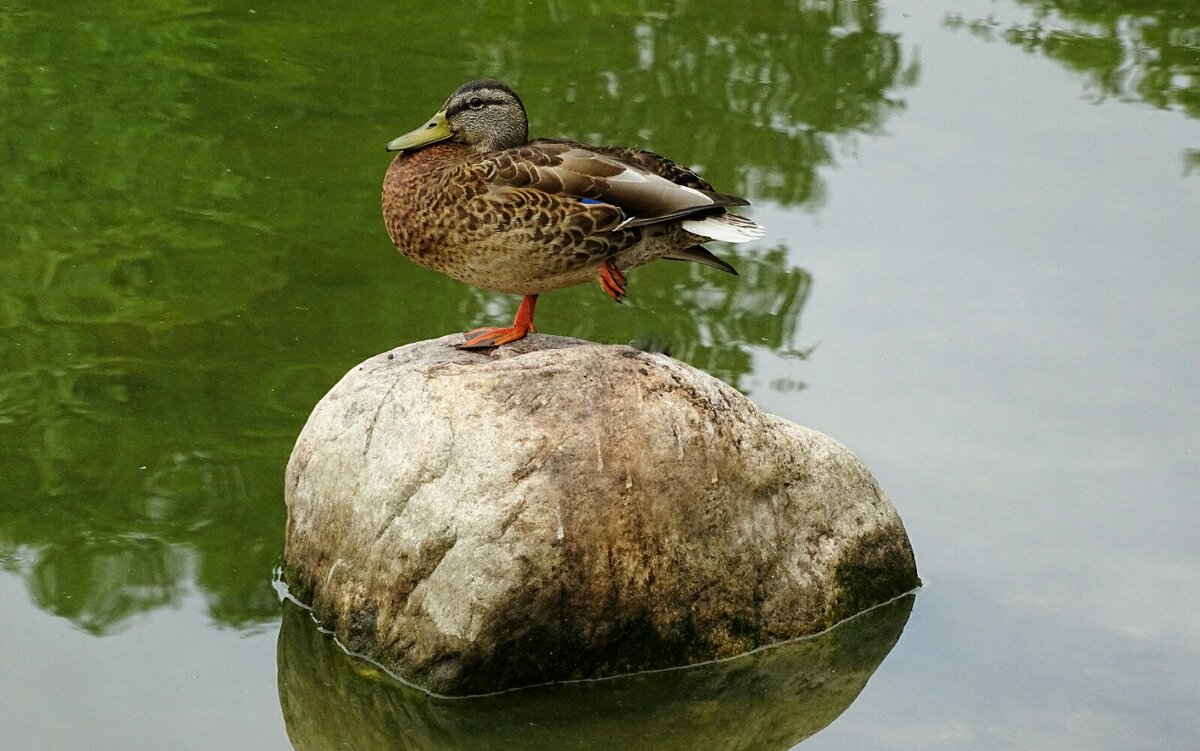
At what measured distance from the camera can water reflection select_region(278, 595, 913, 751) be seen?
586cm

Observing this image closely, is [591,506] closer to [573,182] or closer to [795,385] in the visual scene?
[573,182]

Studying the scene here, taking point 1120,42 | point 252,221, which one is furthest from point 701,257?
point 1120,42

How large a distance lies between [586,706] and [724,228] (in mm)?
1867

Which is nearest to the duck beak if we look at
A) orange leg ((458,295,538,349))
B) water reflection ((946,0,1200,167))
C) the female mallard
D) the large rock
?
the female mallard

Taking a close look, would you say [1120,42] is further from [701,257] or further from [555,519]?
[555,519]

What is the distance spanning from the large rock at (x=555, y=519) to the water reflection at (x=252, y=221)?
0.68 m

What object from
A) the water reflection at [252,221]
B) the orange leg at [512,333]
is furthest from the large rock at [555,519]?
Result: the water reflection at [252,221]

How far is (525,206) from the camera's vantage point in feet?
20.7

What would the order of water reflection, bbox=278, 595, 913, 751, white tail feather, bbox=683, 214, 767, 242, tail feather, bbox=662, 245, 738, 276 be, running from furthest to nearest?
tail feather, bbox=662, 245, 738, 276
white tail feather, bbox=683, 214, 767, 242
water reflection, bbox=278, 595, 913, 751

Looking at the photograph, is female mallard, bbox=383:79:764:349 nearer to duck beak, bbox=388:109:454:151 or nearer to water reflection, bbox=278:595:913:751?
duck beak, bbox=388:109:454:151

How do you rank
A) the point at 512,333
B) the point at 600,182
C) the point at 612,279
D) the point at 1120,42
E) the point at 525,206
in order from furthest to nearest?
the point at 1120,42 < the point at 512,333 < the point at 612,279 < the point at 600,182 < the point at 525,206

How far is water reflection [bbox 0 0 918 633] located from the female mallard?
1453mm

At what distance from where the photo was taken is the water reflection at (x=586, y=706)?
5.86 meters

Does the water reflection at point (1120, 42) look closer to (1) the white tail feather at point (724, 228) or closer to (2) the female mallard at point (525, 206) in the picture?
(1) the white tail feather at point (724, 228)
